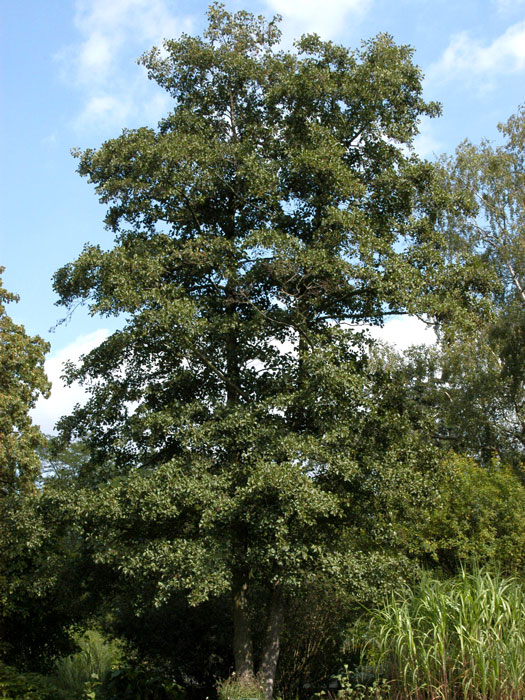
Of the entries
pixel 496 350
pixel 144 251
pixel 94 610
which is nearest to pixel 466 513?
pixel 496 350

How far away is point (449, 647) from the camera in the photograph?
→ 23.8 feet

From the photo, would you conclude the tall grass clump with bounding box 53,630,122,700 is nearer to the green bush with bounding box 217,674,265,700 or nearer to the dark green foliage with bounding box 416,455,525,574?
the green bush with bounding box 217,674,265,700

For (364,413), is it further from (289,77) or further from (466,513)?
(466,513)

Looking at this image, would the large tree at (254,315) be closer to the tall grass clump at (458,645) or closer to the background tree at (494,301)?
the tall grass clump at (458,645)

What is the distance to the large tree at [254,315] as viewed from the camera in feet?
32.4

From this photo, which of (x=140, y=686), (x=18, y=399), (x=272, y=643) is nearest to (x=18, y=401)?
(x=18, y=399)

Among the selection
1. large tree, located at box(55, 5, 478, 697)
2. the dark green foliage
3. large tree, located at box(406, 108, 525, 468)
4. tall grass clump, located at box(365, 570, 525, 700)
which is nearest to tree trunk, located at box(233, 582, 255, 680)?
large tree, located at box(55, 5, 478, 697)

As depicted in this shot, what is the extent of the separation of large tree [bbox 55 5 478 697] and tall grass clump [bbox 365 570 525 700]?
7.11 ft

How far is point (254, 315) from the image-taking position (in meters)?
11.6

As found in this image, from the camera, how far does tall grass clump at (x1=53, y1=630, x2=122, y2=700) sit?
12.6 metres

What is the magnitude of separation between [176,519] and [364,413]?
3282mm

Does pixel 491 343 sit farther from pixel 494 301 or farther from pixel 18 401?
pixel 18 401

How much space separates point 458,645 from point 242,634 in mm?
4944

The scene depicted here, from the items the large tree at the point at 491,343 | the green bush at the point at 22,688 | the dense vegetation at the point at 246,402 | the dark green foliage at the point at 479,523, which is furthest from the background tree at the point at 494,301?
the green bush at the point at 22,688
